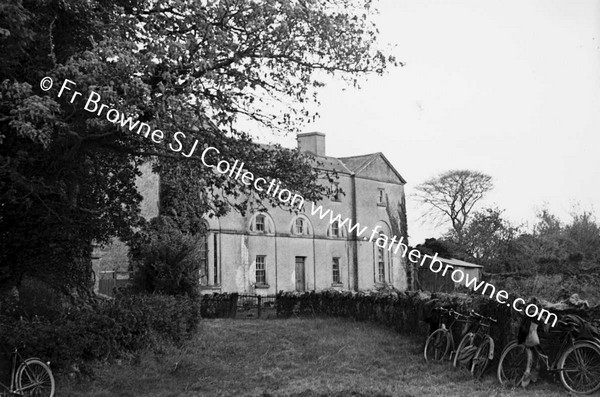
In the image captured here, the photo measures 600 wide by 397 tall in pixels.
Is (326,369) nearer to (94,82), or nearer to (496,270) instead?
(94,82)

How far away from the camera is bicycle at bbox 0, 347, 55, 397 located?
10.8 meters

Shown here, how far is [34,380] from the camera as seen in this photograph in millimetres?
10859

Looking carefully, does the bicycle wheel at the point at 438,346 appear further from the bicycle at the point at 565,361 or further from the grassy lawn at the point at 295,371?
the bicycle at the point at 565,361

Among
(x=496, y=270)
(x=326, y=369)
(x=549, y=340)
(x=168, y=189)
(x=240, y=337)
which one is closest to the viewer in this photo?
(x=549, y=340)

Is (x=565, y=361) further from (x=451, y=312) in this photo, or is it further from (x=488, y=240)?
(x=488, y=240)

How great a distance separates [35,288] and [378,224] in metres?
34.0

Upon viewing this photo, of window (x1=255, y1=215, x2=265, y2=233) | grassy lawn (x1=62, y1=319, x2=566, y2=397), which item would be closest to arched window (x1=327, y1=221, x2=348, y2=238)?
window (x1=255, y1=215, x2=265, y2=233)

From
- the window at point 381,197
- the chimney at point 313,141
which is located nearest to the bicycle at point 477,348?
the chimney at point 313,141

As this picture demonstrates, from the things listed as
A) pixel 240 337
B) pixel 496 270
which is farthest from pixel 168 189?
pixel 496 270

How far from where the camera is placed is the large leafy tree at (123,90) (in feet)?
40.7

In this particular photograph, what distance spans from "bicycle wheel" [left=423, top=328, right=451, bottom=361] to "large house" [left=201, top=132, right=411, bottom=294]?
18.2 m

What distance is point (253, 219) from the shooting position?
3794cm

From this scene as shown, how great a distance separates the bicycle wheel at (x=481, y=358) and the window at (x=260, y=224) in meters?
26.2

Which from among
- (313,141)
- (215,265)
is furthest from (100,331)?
(313,141)
